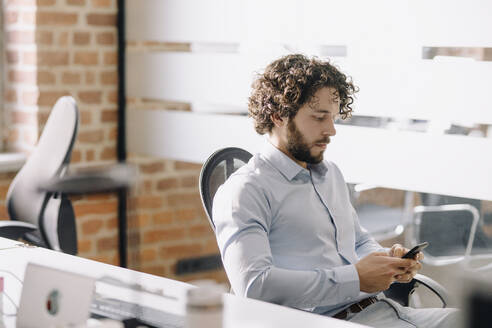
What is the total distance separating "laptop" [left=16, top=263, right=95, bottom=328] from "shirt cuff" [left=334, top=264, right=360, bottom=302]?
2.47 feet

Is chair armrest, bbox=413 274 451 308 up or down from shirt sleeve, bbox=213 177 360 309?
down

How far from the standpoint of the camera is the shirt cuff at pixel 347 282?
1900 mm

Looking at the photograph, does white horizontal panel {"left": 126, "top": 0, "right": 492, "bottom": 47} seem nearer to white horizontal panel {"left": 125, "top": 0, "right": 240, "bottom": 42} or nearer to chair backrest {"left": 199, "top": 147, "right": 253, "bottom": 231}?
white horizontal panel {"left": 125, "top": 0, "right": 240, "bottom": 42}

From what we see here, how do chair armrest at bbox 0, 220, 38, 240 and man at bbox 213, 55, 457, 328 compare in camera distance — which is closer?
man at bbox 213, 55, 457, 328

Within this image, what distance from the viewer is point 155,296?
1.63m

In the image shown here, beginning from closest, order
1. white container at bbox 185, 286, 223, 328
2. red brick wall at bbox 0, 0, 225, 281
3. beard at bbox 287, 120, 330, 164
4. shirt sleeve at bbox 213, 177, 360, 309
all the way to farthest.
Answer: white container at bbox 185, 286, 223, 328 → shirt sleeve at bbox 213, 177, 360, 309 → beard at bbox 287, 120, 330, 164 → red brick wall at bbox 0, 0, 225, 281

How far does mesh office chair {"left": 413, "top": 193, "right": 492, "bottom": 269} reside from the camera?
8.43ft

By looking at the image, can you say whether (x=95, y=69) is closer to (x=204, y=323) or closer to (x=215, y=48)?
(x=215, y=48)

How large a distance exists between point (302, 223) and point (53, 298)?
32.4 inches

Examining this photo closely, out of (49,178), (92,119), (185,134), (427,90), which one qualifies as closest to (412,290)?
(427,90)

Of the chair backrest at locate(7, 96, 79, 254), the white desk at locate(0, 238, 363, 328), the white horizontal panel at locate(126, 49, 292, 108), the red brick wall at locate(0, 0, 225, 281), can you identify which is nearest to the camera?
the white desk at locate(0, 238, 363, 328)

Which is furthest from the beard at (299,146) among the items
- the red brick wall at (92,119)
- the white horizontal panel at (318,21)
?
the red brick wall at (92,119)

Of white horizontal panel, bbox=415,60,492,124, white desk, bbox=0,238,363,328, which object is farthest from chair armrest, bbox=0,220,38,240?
white horizontal panel, bbox=415,60,492,124

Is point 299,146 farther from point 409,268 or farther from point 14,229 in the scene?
point 14,229
